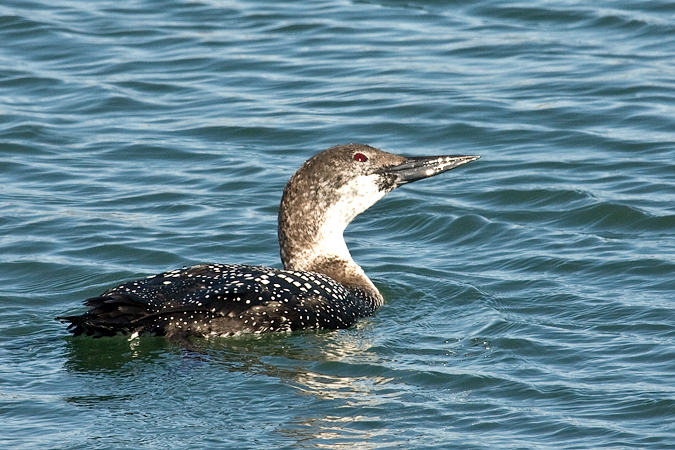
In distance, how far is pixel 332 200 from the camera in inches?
278

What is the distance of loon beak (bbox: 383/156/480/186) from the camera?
23.7 ft

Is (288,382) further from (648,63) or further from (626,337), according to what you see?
(648,63)

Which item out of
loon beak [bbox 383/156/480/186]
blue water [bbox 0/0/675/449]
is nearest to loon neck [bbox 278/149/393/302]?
loon beak [bbox 383/156/480/186]

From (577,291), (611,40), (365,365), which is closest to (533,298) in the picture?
(577,291)

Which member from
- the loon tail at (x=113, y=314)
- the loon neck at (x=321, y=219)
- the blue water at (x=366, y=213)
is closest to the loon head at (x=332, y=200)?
the loon neck at (x=321, y=219)

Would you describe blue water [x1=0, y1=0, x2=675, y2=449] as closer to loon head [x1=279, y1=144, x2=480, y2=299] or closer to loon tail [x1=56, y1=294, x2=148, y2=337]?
loon tail [x1=56, y1=294, x2=148, y2=337]

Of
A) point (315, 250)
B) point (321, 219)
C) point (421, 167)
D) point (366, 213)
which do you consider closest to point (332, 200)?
point (321, 219)

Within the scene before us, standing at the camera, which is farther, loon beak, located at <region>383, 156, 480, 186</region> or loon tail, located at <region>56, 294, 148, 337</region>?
loon beak, located at <region>383, 156, 480, 186</region>

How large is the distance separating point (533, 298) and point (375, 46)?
17.9 ft

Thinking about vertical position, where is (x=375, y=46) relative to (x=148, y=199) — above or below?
above

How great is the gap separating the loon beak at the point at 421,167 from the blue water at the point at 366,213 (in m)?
0.60

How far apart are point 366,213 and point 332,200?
172 centimetres

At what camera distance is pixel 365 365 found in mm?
5898

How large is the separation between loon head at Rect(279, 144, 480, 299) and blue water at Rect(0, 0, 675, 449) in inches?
16.4
